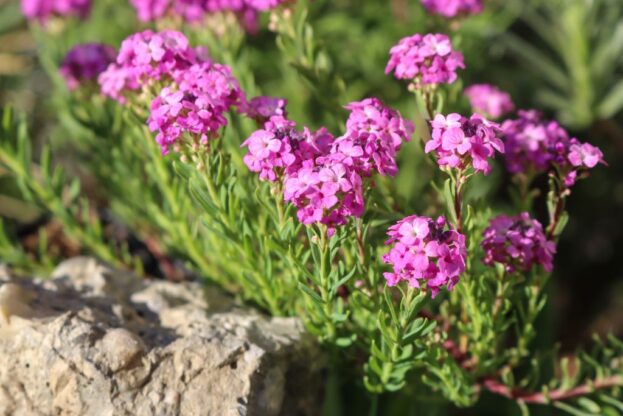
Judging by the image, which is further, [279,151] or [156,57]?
[156,57]

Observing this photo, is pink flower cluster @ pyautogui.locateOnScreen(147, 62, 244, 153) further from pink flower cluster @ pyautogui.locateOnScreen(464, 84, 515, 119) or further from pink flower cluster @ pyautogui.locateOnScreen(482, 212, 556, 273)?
pink flower cluster @ pyautogui.locateOnScreen(464, 84, 515, 119)

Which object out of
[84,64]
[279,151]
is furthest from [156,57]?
[84,64]

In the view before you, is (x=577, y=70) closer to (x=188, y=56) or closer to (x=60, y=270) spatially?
(x=188, y=56)

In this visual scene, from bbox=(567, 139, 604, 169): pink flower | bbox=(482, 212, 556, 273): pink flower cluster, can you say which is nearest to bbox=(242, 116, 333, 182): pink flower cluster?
bbox=(482, 212, 556, 273): pink flower cluster

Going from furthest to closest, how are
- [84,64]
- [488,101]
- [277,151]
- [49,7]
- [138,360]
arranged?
[49,7], [84,64], [488,101], [138,360], [277,151]

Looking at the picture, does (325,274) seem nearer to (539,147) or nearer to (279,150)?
(279,150)

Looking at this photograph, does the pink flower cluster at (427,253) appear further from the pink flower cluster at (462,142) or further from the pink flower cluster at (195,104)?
the pink flower cluster at (195,104)

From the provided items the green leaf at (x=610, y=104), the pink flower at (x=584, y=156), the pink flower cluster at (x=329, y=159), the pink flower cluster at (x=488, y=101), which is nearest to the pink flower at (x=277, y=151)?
the pink flower cluster at (x=329, y=159)
